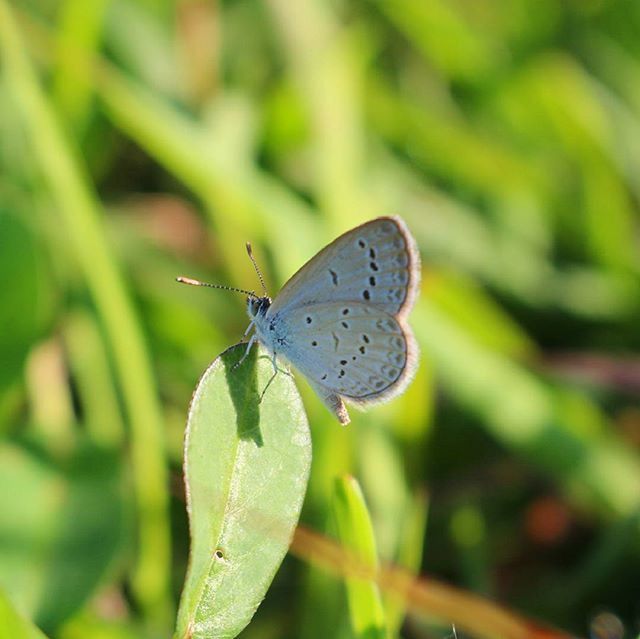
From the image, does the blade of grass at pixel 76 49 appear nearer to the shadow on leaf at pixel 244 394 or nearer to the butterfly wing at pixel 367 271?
the butterfly wing at pixel 367 271

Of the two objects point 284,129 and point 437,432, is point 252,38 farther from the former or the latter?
point 437,432

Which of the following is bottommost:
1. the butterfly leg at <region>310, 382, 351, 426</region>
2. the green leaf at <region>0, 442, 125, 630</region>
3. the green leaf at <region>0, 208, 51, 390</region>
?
the green leaf at <region>0, 442, 125, 630</region>

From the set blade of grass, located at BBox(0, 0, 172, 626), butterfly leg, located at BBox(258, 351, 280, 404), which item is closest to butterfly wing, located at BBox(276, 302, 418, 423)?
butterfly leg, located at BBox(258, 351, 280, 404)

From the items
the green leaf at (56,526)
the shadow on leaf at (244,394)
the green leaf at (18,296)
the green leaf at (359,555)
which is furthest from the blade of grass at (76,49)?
the green leaf at (359,555)

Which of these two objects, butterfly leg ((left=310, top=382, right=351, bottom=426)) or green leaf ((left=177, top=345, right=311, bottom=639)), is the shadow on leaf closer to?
green leaf ((left=177, top=345, right=311, bottom=639))

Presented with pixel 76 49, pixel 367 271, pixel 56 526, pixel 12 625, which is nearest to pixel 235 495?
pixel 12 625
